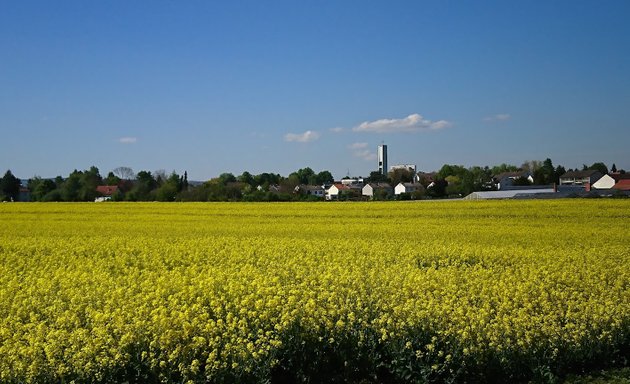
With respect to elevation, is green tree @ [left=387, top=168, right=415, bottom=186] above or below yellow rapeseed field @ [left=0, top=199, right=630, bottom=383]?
above

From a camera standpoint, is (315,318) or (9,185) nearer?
(315,318)

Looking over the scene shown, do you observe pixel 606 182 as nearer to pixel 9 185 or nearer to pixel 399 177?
pixel 399 177

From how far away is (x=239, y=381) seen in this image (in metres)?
6.84

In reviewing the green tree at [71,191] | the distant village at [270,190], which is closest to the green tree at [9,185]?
the distant village at [270,190]

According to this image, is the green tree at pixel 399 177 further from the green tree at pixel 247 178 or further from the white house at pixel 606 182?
the white house at pixel 606 182

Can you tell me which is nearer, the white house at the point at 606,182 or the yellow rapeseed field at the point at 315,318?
the yellow rapeseed field at the point at 315,318

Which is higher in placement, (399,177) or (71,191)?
(399,177)

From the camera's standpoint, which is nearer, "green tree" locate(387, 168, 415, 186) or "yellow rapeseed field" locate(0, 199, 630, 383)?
"yellow rapeseed field" locate(0, 199, 630, 383)

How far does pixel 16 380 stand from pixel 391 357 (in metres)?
4.70

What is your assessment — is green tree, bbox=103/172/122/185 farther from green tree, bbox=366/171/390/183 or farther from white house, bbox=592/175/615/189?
white house, bbox=592/175/615/189

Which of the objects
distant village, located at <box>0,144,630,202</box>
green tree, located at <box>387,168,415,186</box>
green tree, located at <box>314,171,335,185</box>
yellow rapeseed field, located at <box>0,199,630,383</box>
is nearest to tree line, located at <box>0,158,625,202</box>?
distant village, located at <box>0,144,630,202</box>

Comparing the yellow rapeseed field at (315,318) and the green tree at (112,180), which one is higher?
Result: the green tree at (112,180)

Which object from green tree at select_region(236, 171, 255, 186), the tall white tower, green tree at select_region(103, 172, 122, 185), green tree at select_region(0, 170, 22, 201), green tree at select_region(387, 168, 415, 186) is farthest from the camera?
the tall white tower

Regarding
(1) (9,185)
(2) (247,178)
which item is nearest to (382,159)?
(2) (247,178)
